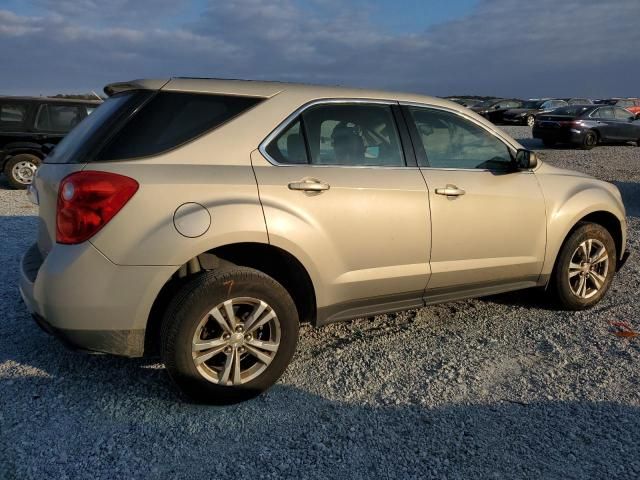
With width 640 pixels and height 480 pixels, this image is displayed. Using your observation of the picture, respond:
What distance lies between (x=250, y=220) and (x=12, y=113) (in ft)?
31.3

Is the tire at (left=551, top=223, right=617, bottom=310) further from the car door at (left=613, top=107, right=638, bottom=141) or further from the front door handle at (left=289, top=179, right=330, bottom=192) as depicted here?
the car door at (left=613, top=107, right=638, bottom=141)

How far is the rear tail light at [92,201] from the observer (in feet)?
8.64

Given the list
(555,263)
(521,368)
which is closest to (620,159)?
(555,263)

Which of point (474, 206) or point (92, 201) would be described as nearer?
point (92, 201)

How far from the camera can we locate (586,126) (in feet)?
59.9

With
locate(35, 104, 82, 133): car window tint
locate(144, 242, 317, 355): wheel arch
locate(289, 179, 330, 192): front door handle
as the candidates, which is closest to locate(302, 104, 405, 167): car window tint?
locate(289, 179, 330, 192): front door handle

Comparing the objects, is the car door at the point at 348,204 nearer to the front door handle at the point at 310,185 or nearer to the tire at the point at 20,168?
the front door handle at the point at 310,185

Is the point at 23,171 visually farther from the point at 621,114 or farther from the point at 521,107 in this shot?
the point at 521,107

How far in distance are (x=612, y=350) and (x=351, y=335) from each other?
5.84 ft

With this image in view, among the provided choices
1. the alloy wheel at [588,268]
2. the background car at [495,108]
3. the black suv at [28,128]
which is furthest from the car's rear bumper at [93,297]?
the background car at [495,108]

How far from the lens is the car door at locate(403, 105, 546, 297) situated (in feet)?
11.8

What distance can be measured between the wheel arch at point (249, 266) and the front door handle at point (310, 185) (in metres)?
0.35

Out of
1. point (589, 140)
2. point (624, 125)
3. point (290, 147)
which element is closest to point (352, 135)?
point (290, 147)

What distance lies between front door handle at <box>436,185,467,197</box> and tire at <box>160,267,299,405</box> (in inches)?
48.9
